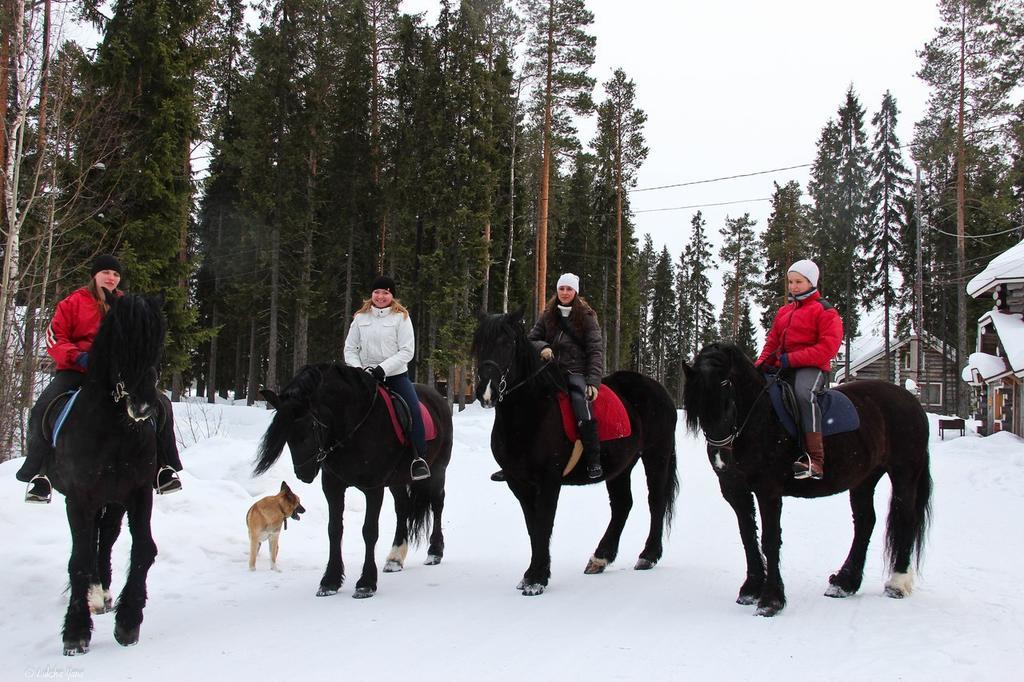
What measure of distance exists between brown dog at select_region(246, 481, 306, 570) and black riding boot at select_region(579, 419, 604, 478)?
291cm

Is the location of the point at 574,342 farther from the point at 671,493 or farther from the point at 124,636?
the point at 124,636

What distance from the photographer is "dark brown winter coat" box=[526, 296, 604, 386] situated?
6891mm

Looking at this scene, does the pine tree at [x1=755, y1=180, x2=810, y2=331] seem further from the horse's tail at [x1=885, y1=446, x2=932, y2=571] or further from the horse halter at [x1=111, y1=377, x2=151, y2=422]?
the horse halter at [x1=111, y1=377, x2=151, y2=422]

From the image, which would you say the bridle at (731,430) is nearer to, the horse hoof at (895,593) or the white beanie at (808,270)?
the white beanie at (808,270)

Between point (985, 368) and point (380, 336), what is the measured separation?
76.6ft

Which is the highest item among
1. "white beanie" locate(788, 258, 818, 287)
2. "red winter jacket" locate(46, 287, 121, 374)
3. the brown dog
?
"white beanie" locate(788, 258, 818, 287)

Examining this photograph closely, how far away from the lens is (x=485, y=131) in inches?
1137

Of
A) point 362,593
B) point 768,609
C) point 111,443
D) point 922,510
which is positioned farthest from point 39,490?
point 922,510

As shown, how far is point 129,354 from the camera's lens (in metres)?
4.71

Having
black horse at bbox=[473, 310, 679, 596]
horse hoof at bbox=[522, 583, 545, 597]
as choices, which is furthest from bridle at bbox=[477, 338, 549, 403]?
horse hoof at bbox=[522, 583, 545, 597]

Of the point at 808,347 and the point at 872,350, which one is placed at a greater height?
the point at 872,350

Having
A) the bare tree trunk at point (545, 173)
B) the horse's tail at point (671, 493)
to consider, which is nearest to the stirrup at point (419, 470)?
the horse's tail at point (671, 493)

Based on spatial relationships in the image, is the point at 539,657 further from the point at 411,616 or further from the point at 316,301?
the point at 316,301

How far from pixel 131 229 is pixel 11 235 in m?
7.65
